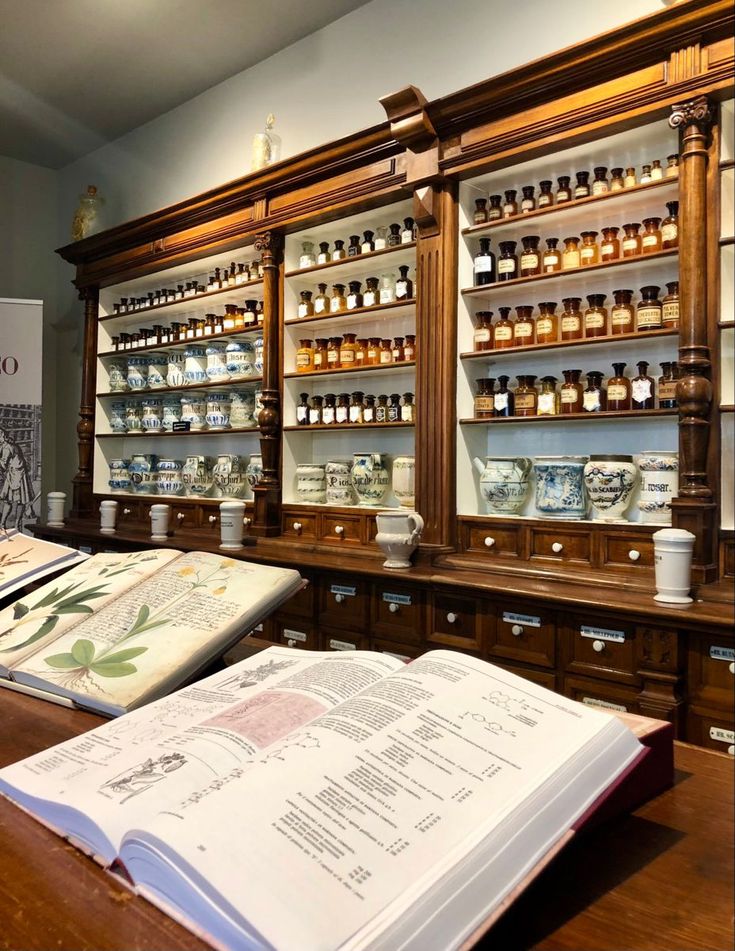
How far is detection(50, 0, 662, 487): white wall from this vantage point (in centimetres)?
288

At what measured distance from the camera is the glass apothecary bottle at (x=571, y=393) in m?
2.54

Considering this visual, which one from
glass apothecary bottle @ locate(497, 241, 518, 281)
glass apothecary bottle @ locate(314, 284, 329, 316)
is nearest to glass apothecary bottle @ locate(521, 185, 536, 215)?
glass apothecary bottle @ locate(497, 241, 518, 281)

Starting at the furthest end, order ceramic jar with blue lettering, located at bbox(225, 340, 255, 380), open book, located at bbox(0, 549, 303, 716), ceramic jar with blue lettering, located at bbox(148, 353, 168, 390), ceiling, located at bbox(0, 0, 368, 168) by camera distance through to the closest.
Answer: ceramic jar with blue lettering, located at bbox(148, 353, 168, 390), ceramic jar with blue lettering, located at bbox(225, 340, 255, 380), ceiling, located at bbox(0, 0, 368, 168), open book, located at bbox(0, 549, 303, 716)

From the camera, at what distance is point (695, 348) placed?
2117mm

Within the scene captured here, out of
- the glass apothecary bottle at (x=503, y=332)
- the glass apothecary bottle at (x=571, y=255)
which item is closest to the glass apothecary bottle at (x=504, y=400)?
the glass apothecary bottle at (x=503, y=332)

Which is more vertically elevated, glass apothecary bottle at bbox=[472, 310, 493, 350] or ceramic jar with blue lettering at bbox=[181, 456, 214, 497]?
glass apothecary bottle at bbox=[472, 310, 493, 350]

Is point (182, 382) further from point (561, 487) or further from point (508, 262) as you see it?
point (561, 487)

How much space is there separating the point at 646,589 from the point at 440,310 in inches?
48.8

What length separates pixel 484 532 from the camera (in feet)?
8.78

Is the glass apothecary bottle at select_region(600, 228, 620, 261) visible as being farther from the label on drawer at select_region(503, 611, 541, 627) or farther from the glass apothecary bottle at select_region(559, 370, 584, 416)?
the label on drawer at select_region(503, 611, 541, 627)

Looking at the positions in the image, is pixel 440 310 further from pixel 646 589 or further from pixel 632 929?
pixel 632 929

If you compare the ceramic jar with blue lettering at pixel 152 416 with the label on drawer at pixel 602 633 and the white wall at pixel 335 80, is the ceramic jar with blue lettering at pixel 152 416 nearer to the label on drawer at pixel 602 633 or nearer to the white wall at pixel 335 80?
the white wall at pixel 335 80

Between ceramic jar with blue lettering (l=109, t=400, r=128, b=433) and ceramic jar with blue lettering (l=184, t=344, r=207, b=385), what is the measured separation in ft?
2.20

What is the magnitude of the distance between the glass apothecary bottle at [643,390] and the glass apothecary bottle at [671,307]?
5.7 inches
